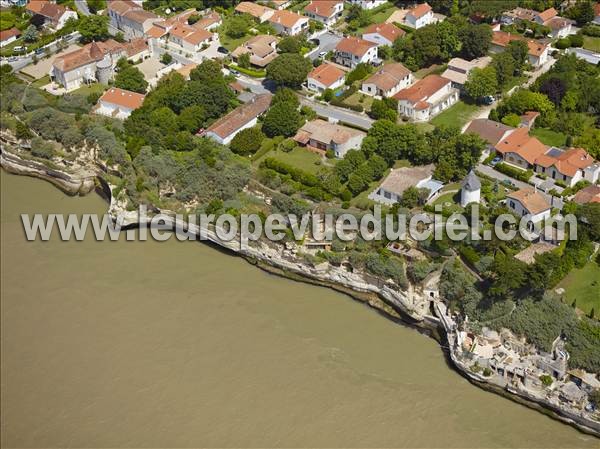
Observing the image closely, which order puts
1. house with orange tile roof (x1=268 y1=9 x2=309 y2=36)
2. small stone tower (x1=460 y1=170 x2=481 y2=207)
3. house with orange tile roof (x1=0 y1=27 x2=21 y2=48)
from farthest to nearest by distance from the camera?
1. house with orange tile roof (x1=0 y1=27 x2=21 y2=48)
2. house with orange tile roof (x1=268 y1=9 x2=309 y2=36)
3. small stone tower (x1=460 y1=170 x2=481 y2=207)

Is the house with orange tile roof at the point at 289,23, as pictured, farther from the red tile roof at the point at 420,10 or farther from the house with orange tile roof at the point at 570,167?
the house with orange tile roof at the point at 570,167

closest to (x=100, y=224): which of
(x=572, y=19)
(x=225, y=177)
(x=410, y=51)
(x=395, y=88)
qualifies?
(x=225, y=177)

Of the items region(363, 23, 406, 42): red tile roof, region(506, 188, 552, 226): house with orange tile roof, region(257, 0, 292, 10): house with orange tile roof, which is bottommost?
region(506, 188, 552, 226): house with orange tile roof

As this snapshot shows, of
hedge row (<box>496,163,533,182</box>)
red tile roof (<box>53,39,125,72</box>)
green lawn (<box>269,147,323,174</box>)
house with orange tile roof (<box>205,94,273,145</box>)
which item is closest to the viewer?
hedge row (<box>496,163,533,182</box>)

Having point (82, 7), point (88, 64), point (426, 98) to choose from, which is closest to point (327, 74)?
point (426, 98)

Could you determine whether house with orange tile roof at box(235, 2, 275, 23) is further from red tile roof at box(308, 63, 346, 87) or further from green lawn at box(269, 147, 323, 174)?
green lawn at box(269, 147, 323, 174)

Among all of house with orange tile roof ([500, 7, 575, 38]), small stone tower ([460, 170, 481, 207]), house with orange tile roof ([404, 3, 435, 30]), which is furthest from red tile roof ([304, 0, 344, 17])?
small stone tower ([460, 170, 481, 207])

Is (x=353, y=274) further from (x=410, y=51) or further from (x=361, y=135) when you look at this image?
(x=410, y=51)
